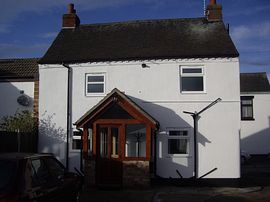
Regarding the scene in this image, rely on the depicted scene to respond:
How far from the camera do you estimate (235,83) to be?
17.6m

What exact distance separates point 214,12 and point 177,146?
23.3 feet

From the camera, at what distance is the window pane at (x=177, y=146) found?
1767 centimetres

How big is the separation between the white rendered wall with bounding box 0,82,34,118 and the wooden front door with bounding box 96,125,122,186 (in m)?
7.73

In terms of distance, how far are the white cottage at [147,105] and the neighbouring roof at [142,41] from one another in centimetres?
5

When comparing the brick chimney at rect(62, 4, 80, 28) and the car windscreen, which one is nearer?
the car windscreen

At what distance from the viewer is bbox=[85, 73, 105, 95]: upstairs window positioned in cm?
1872

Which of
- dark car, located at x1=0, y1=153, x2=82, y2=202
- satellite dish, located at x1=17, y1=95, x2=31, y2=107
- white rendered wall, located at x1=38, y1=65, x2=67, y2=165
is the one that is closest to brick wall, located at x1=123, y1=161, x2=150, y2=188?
A: white rendered wall, located at x1=38, y1=65, x2=67, y2=165

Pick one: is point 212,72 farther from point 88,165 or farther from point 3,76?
point 3,76

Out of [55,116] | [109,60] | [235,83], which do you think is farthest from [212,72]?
[55,116]

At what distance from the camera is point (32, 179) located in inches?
290

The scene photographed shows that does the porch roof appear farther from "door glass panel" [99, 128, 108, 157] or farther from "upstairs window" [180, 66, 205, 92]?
"upstairs window" [180, 66, 205, 92]

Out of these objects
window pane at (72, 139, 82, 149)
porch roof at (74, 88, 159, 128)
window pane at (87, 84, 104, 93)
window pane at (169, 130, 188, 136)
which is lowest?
window pane at (72, 139, 82, 149)

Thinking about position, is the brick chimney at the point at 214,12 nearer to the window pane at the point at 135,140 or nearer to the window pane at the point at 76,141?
the window pane at the point at 135,140

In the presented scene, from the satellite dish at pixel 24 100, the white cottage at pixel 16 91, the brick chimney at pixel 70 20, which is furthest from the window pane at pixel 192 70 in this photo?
the satellite dish at pixel 24 100
